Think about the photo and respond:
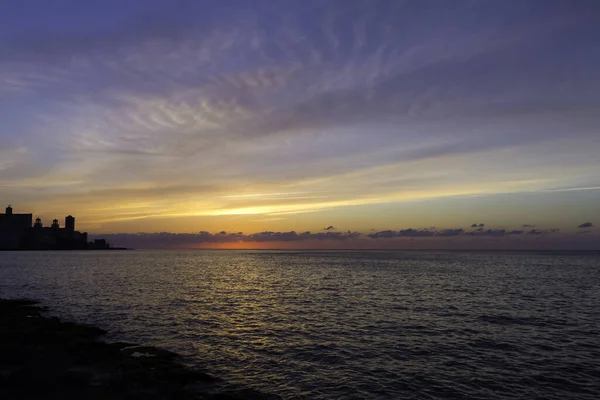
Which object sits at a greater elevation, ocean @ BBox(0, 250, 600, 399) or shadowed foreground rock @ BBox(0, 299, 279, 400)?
shadowed foreground rock @ BBox(0, 299, 279, 400)

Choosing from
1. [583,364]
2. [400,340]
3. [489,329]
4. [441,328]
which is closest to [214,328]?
[400,340]

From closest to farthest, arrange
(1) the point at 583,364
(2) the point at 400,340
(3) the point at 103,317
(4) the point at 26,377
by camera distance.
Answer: (4) the point at 26,377, (1) the point at 583,364, (2) the point at 400,340, (3) the point at 103,317

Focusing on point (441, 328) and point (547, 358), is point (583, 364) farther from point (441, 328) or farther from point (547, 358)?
point (441, 328)

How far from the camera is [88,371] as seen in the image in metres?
24.0

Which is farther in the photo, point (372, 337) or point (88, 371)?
point (372, 337)

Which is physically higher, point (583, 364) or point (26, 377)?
point (26, 377)

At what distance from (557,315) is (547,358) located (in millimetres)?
21485

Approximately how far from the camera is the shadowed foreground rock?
20484 millimetres

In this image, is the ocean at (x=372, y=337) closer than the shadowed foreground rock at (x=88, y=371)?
No

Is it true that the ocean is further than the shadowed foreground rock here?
Yes

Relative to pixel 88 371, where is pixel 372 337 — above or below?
below

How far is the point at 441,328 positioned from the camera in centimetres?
3894

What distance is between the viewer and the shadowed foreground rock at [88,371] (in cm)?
2048

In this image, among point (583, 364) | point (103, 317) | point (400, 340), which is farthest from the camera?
point (103, 317)
